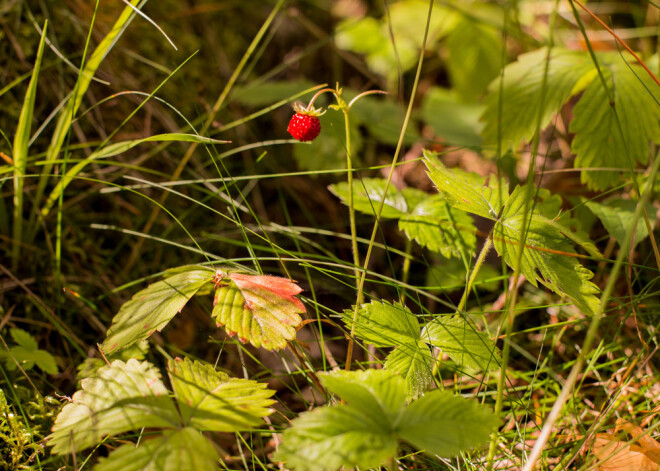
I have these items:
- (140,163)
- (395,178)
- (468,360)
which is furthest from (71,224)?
(395,178)

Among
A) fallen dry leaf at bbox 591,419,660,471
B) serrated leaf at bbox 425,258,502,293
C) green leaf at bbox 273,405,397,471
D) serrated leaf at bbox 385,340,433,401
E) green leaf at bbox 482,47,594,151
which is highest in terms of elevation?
green leaf at bbox 482,47,594,151

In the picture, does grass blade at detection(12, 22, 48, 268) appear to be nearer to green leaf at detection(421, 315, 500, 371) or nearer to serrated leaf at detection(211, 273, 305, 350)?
serrated leaf at detection(211, 273, 305, 350)

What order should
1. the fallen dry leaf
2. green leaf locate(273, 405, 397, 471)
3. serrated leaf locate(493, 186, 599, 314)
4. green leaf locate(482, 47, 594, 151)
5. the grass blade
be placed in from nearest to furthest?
green leaf locate(273, 405, 397, 471)
the fallen dry leaf
serrated leaf locate(493, 186, 599, 314)
the grass blade
green leaf locate(482, 47, 594, 151)

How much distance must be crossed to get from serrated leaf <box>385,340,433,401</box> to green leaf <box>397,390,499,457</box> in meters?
0.13

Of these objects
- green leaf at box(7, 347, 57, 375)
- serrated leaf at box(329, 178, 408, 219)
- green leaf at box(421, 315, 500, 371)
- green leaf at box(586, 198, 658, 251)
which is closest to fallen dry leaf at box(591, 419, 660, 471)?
green leaf at box(421, 315, 500, 371)

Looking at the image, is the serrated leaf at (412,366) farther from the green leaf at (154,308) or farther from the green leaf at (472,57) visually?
the green leaf at (472,57)

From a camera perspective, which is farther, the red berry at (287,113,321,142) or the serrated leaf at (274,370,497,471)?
the red berry at (287,113,321,142)

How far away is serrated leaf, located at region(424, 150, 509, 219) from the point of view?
119 cm

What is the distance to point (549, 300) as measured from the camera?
1.60 meters

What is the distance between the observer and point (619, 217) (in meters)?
1.43

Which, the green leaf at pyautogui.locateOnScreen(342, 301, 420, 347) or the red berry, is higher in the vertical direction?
the red berry

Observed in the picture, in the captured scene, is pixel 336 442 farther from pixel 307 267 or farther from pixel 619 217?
pixel 619 217

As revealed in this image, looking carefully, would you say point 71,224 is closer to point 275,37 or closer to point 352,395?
point 352,395

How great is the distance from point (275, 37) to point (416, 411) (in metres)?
2.41
